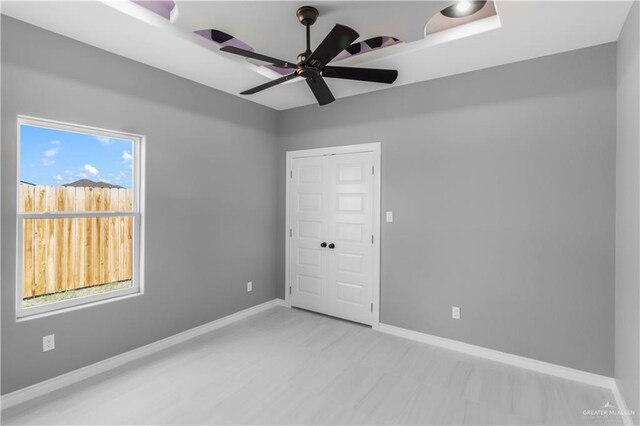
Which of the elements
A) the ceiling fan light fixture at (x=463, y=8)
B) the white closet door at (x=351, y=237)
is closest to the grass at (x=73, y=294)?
the white closet door at (x=351, y=237)

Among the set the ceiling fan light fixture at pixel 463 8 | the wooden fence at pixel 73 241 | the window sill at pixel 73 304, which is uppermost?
the ceiling fan light fixture at pixel 463 8

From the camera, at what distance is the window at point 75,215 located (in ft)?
7.90

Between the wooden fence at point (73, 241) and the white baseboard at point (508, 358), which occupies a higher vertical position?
the wooden fence at point (73, 241)

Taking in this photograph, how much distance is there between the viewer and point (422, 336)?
3.39 metres

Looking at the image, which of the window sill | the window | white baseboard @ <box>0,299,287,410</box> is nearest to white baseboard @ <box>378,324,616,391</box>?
white baseboard @ <box>0,299,287,410</box>

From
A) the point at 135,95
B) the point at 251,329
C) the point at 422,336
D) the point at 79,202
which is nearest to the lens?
the point at 79,202

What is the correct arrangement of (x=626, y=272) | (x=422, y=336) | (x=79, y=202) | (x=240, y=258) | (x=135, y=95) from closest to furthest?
(x=626, y=272) → (x=79, y=202) → (x=135, y=95) → (x=422, y=336) → (x=240, y=258)

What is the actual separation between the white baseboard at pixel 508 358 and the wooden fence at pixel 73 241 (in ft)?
9.28

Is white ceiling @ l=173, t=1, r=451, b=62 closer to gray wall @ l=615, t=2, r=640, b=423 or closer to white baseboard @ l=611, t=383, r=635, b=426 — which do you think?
gray wall @ l=615, t=2, r=640, b=423

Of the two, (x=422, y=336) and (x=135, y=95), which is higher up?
(x=135, y=95)

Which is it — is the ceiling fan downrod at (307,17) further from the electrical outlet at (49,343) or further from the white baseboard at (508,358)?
the white baseboard at (508,358)

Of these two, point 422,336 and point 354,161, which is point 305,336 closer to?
point 422,336

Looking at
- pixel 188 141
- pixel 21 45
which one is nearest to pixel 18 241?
pixel 21 45

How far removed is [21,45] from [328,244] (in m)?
3.29
